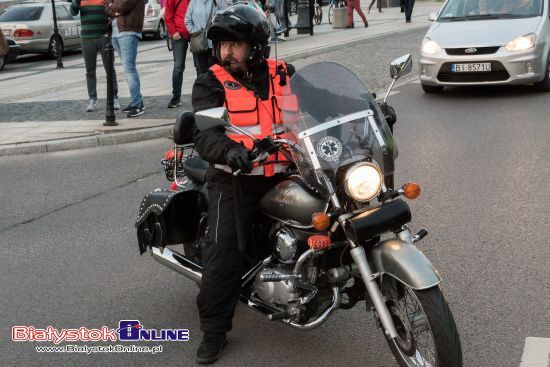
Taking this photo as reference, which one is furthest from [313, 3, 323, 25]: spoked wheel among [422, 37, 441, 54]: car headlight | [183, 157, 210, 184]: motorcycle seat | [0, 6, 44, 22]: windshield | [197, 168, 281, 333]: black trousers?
[197, 168, 281, 333]: black trousers

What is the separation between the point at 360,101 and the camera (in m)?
3.96

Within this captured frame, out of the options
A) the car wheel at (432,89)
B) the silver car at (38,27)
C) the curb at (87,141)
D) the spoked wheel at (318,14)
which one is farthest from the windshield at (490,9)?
the spoked wheel at (318,14)

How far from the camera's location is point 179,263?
475 centimetres

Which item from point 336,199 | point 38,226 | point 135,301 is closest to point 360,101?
point 336,199

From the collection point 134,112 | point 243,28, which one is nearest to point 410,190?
point 243,28

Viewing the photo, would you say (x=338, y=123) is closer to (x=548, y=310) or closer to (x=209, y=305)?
(x=209, y=305)

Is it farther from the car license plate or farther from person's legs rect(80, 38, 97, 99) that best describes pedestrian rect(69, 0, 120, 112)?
the car license plate

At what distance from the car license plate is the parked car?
52.7 ft

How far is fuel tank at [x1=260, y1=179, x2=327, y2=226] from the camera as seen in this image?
3.84m

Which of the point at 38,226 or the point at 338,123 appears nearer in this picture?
the point at 338,123

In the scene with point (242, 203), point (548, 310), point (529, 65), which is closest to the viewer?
point (242, 203)

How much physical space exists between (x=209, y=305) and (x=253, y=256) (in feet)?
1.06

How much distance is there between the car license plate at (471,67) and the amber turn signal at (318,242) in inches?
342

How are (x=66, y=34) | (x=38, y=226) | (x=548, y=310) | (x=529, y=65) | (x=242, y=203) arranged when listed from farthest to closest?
(x=66, y=34) < (x=529, y=65) < (x=38, y=226) < (x=548, y=310) < (x=242, y=203)
